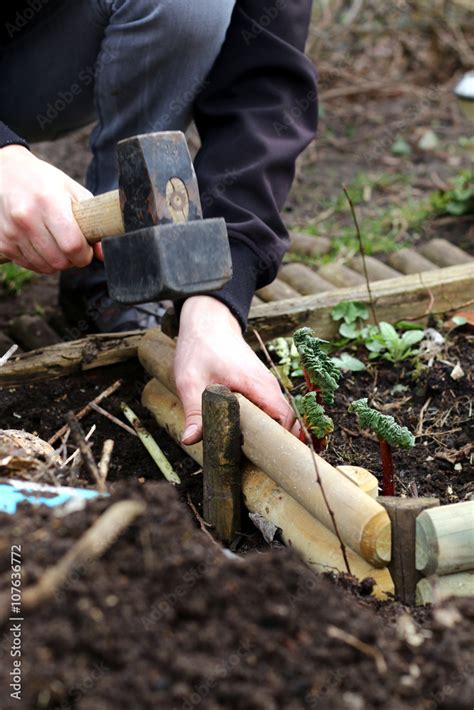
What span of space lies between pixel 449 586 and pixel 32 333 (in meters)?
1.76

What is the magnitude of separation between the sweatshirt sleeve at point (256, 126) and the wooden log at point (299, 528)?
0.60 meters

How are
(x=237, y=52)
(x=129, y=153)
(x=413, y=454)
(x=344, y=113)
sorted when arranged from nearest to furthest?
(x=129, y=153), (x=413, y=454), (x=237, y=52), (x=344, y=113)

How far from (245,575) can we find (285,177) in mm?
1591

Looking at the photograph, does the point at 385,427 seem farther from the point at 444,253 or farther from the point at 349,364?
the point at 444,253

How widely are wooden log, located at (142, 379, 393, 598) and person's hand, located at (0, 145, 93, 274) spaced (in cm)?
57

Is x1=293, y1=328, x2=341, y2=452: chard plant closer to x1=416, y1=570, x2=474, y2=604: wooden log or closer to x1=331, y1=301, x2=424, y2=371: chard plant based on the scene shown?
x1=416, y1=570, x2=474, y2=604: wooden log

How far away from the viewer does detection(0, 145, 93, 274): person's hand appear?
1894 millimetres

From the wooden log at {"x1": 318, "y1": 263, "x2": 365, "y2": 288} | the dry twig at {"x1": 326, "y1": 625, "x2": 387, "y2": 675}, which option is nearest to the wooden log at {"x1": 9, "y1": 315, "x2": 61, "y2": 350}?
the wooden log at {"x1": 318, "y1": 263, "x2": 365, "y2": 288}

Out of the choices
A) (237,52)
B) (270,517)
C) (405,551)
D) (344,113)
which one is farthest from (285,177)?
(344,113)

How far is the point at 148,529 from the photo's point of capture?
1.31m

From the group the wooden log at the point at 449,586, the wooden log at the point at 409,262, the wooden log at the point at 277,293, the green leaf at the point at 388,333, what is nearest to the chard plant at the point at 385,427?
the wooden log at the point at 449,586

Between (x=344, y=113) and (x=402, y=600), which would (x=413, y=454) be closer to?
(x=402, y=600)

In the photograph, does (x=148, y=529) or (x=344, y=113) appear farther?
(x=344, y=113)

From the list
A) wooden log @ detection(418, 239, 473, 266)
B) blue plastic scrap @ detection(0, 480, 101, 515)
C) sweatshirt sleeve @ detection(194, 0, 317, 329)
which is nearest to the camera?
blue plastic scrap @ detection(0, 480, 101, 515)
